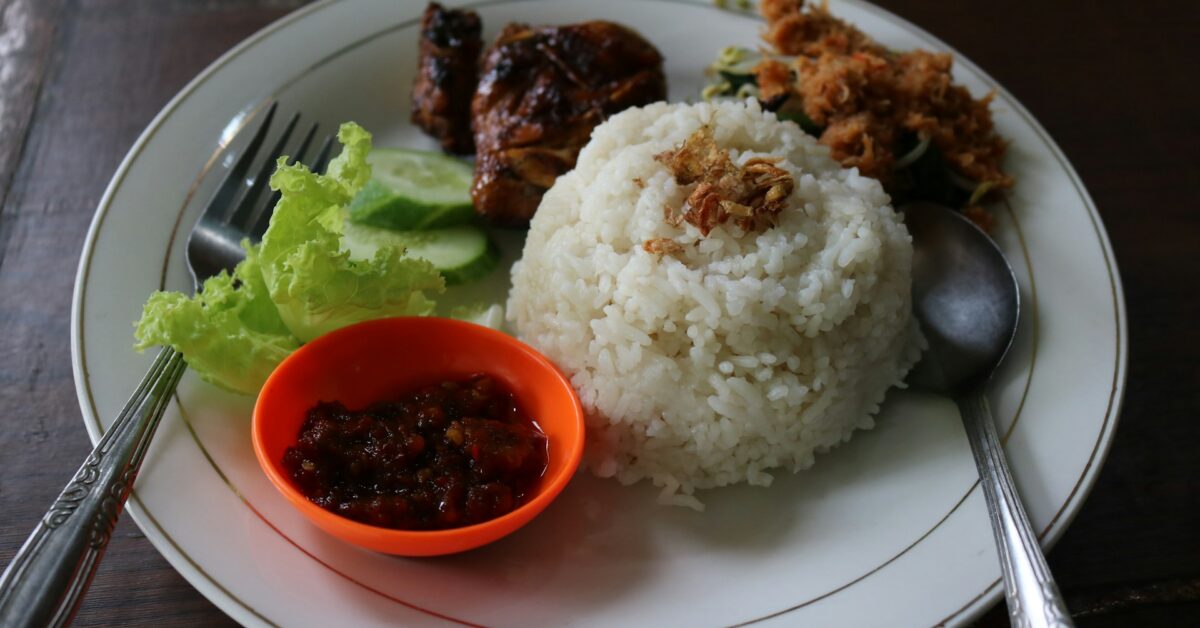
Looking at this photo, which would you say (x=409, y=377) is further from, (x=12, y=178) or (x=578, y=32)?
(x=12, y=178)

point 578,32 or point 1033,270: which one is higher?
point 578,32

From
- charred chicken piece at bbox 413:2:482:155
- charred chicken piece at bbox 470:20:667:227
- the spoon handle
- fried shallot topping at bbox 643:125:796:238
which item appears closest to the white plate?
the spoon handle

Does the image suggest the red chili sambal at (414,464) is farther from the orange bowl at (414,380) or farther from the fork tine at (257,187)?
the fork tine at (257,187)

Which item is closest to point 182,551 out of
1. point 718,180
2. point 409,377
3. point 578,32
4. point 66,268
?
point 409,377

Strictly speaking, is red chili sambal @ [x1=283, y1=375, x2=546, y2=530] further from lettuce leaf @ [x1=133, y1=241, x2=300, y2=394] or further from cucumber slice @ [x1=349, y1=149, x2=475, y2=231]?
cucumber slice @ [x1=349, y1=149, x2=475, y2=231]

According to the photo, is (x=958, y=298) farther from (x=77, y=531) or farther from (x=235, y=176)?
(x=77, y=531)

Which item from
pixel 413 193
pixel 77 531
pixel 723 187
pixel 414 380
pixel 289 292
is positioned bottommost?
pixel 414 380

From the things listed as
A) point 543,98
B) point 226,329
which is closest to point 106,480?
point 226,329
